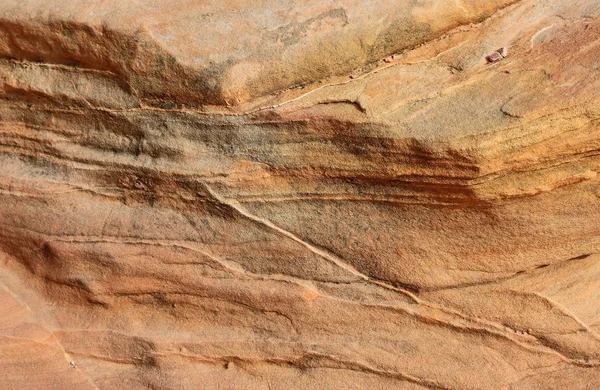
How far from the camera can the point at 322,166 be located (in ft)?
7.58

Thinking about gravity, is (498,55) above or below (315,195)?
above

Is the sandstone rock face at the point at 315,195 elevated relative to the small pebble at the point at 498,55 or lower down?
lower down

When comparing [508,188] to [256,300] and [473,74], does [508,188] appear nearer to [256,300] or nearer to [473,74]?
[473,74]

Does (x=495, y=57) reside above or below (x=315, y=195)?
above

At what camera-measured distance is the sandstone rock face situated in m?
A: 2.22

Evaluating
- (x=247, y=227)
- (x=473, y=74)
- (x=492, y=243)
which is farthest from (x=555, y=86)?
(x=247, y=227)

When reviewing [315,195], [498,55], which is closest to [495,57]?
[498,55]

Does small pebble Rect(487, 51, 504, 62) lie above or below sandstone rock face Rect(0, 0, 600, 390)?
above

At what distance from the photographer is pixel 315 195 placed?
236 cm

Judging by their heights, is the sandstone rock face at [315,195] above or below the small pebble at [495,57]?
below

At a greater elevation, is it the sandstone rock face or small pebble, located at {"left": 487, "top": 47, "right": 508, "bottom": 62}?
small pebble, located at {"left": 487, "top": 47, "right": 508, "bottom": 62}

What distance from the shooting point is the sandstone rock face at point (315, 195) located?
7.27 ft

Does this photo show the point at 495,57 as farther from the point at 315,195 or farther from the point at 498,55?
the point at 315,195

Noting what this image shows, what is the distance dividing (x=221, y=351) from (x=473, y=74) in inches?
51.7
